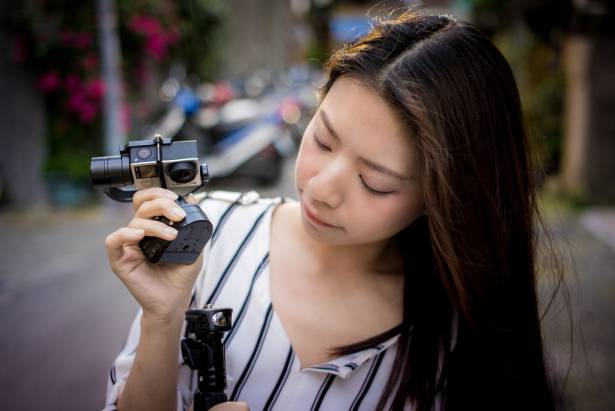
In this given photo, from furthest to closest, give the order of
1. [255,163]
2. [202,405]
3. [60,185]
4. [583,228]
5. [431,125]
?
[255,163]
[60,185]
[583,228]
[431,125]
[202,405]

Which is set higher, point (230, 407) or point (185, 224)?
point (185, 224)

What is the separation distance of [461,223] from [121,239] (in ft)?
2.65

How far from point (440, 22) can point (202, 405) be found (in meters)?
1.07

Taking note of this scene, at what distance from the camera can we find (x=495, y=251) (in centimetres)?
141

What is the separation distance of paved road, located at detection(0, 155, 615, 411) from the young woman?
0.52 m

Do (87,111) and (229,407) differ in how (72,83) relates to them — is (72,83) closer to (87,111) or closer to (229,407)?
(87,111)

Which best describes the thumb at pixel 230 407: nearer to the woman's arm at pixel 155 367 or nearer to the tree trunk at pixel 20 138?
the woman's arm at pixel 155 367

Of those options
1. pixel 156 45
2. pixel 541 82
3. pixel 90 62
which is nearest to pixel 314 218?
pixel 90 62

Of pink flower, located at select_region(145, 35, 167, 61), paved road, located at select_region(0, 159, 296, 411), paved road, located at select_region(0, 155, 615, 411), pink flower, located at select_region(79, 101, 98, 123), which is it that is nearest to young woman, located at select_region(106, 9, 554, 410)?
paved road, located at select_region(0, 155, 615, 411)

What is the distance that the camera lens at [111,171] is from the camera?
1103 mm

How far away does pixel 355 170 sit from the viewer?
4.18ft

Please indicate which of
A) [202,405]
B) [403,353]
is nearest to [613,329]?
[403,353]

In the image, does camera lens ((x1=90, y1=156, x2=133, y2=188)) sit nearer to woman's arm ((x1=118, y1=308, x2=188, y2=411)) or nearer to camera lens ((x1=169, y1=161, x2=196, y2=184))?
camera lens ((x1=169, y1=161, x2=196, y2=184))

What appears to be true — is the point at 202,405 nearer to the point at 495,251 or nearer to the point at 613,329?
the point at 495,251
